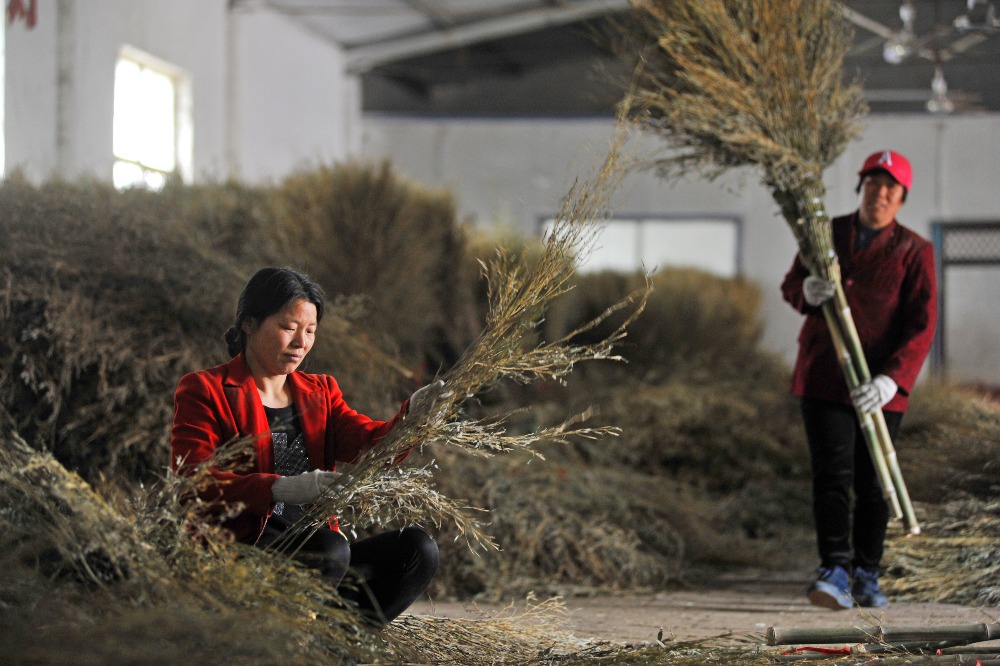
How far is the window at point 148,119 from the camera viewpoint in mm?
8906


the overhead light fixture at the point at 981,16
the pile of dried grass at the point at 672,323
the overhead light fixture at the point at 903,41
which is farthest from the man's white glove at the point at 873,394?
the overhead light fixture at the point at 903,41

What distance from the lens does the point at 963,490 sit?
4188mm

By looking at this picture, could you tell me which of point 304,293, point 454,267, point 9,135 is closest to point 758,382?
point 454,267

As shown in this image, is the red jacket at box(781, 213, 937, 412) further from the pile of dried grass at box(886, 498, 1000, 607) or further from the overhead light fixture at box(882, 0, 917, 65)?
the overhead light fixture at box(882, 0, 917, 65)

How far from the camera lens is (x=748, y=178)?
43.7ft

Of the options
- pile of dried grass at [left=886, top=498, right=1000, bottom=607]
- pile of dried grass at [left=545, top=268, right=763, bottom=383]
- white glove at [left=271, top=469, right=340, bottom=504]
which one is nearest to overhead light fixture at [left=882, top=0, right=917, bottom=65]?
pile of dried grass at [left=545, top=268, right=763, bottom=383]

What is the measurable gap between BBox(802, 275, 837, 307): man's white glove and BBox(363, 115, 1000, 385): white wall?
9.61 m

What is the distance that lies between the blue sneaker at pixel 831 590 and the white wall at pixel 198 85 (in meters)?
3.96

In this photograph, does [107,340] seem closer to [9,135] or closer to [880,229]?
[880,229]

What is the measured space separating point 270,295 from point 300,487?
39 cm

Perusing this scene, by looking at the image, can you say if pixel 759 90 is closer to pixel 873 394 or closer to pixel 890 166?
pixel 890 166

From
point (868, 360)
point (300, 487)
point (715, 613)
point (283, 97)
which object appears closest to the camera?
point (300, 487)

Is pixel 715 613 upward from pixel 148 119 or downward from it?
downward

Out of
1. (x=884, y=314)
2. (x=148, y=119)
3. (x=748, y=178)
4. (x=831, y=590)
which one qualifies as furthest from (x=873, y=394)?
(x=748, y=178)
